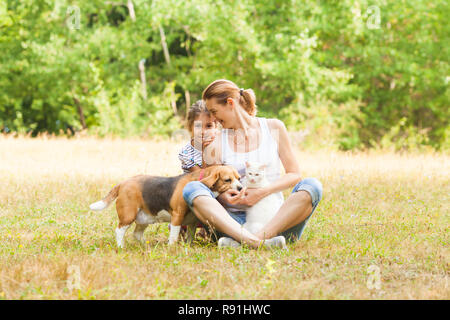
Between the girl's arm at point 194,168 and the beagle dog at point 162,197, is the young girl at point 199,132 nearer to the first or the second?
the girl's arm at point 194,168

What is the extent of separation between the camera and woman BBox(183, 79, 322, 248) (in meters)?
4.58

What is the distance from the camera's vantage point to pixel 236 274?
387cm

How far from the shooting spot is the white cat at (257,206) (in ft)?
15.7

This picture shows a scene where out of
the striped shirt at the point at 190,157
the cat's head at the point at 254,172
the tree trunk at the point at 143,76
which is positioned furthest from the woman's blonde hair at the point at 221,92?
the tree trunk at the point at 143,76

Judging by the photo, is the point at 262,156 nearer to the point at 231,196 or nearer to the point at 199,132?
the point at 231,196

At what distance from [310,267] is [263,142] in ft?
4.53

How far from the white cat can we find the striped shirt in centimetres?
75

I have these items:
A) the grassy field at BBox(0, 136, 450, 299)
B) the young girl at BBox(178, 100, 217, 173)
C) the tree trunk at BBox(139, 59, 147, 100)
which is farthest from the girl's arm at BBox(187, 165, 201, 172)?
the tree trunk at BBox(139, 59, 147, 100)

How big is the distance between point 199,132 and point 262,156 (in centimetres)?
75

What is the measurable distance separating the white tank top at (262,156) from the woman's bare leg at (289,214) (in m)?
0.38

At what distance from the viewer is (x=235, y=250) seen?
447 cm

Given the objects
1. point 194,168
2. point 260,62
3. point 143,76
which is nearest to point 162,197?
point 194,168

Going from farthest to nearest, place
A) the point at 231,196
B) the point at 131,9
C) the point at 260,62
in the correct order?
the point at 131,9, the point at 260,62, the point at 231,196
